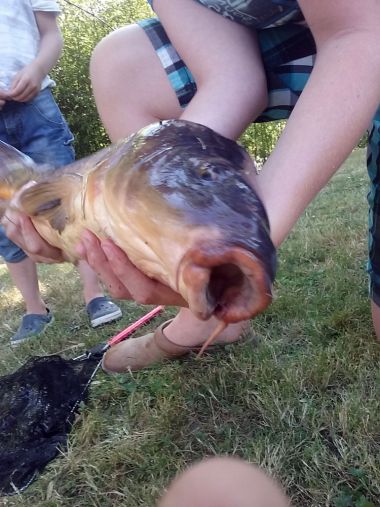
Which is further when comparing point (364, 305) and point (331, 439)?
point (364, 305)

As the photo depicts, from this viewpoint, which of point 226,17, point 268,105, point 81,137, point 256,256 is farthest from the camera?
point 81,137

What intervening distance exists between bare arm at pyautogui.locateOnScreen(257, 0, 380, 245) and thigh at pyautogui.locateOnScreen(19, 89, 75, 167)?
2.05m

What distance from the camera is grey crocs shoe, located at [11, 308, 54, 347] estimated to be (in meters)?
2.86

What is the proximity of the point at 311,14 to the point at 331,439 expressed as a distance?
1082 mm

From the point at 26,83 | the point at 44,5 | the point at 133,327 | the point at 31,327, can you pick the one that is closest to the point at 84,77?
the point at 44,5

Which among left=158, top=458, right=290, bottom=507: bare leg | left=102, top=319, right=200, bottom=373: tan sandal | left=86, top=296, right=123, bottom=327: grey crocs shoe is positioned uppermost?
left=158, top=458, right=290, bottom=507: bare leg

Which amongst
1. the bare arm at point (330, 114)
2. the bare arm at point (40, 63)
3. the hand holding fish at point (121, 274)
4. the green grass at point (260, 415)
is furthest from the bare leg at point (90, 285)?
the bare arm at point (330, 114)

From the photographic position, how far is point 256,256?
76 centimetres

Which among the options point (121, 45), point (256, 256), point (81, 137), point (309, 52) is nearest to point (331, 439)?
point (256, 256)

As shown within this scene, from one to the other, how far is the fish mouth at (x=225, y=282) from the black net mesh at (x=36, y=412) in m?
1.06

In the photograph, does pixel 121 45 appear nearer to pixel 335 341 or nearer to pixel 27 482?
pixel 335 341

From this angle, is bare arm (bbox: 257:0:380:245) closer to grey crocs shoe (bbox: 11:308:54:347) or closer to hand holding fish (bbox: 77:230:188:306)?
hand holding fish (bbox: 77:230:188:306)

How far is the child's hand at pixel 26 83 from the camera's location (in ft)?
9.94

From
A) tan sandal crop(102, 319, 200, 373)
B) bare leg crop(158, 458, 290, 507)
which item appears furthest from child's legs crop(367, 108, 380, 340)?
bare leg crop(158, 458, 290, 507)
